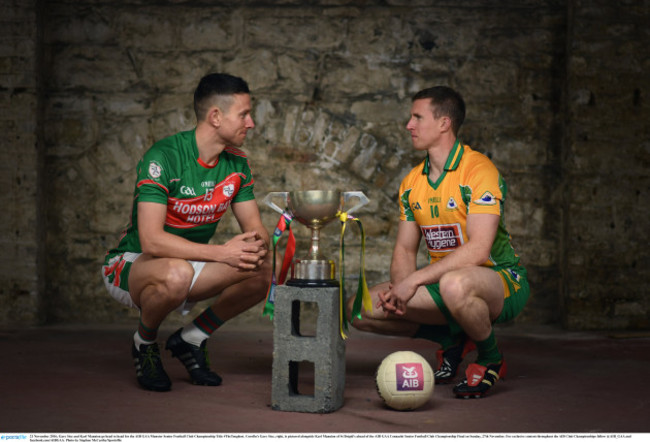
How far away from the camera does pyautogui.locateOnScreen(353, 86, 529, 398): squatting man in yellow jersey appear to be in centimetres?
343

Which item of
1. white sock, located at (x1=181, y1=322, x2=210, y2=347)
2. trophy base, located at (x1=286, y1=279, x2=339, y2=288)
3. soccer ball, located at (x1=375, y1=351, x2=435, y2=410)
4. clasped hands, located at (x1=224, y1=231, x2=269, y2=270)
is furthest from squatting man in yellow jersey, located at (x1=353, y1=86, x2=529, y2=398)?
white sock, located at (x1=181, y1=322, x2=210, y2=347)

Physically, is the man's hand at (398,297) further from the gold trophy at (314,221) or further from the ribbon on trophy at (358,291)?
the gold trophy at (314,221)

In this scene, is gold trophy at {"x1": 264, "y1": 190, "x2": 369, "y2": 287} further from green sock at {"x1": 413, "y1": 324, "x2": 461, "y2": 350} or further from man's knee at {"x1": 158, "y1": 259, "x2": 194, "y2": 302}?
green sock at {"x1": 413, "y1": 324, "x2": 461, "y2": 350}

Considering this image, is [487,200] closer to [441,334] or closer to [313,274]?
[441,334]

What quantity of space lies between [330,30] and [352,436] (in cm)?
366

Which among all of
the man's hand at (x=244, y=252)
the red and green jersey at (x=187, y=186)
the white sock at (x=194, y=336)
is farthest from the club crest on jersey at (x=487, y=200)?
the white sock at (x=194, y=336)

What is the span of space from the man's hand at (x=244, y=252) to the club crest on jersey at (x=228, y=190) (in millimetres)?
358

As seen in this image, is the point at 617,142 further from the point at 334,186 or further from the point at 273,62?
the point at 273,62

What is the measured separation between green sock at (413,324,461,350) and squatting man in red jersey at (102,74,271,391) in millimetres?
783

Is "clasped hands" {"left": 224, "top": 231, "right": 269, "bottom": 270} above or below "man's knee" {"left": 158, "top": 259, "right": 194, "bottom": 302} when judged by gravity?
above

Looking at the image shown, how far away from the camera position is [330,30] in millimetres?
5691

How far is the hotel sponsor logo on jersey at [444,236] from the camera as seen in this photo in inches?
148

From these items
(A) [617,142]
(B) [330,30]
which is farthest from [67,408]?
(A) [617,142]

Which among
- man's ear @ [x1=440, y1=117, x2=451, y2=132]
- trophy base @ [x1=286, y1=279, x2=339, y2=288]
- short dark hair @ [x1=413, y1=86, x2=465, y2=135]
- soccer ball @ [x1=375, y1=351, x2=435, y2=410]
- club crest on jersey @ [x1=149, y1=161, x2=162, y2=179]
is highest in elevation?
short dark hair @ [x1=413, y1=86, x2=465, y2=135]
